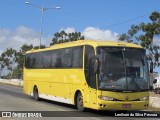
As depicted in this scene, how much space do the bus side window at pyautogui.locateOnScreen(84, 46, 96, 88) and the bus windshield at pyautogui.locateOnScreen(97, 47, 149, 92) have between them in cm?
44

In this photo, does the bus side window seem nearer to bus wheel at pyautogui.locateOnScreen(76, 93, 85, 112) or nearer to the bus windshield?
the bus windshield

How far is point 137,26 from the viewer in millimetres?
44188

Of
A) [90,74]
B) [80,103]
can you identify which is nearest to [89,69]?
[90,74]

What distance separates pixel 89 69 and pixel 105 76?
1131mm

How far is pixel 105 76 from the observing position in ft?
59.3

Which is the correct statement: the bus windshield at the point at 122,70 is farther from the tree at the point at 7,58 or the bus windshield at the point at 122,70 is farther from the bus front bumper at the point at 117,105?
the tree at the point at 7,58

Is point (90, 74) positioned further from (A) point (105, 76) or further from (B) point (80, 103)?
Answer: (B) point (80, 103)

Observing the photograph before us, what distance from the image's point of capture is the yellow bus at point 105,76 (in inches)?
704

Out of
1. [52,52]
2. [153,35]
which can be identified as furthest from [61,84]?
[153,35]

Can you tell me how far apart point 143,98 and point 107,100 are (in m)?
1.58

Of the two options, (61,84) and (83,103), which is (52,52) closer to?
(61,84)

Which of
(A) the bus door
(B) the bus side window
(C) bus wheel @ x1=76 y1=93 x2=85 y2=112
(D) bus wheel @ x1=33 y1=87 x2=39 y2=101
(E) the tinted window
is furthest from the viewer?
(D) bus wheel @ x1=33 y1=87 x2=39 y2=101

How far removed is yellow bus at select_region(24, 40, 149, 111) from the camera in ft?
58.7

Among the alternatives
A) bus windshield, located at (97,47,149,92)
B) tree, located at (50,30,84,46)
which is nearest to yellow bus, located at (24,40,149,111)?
bus windshield, located at (97,47,149,92)
